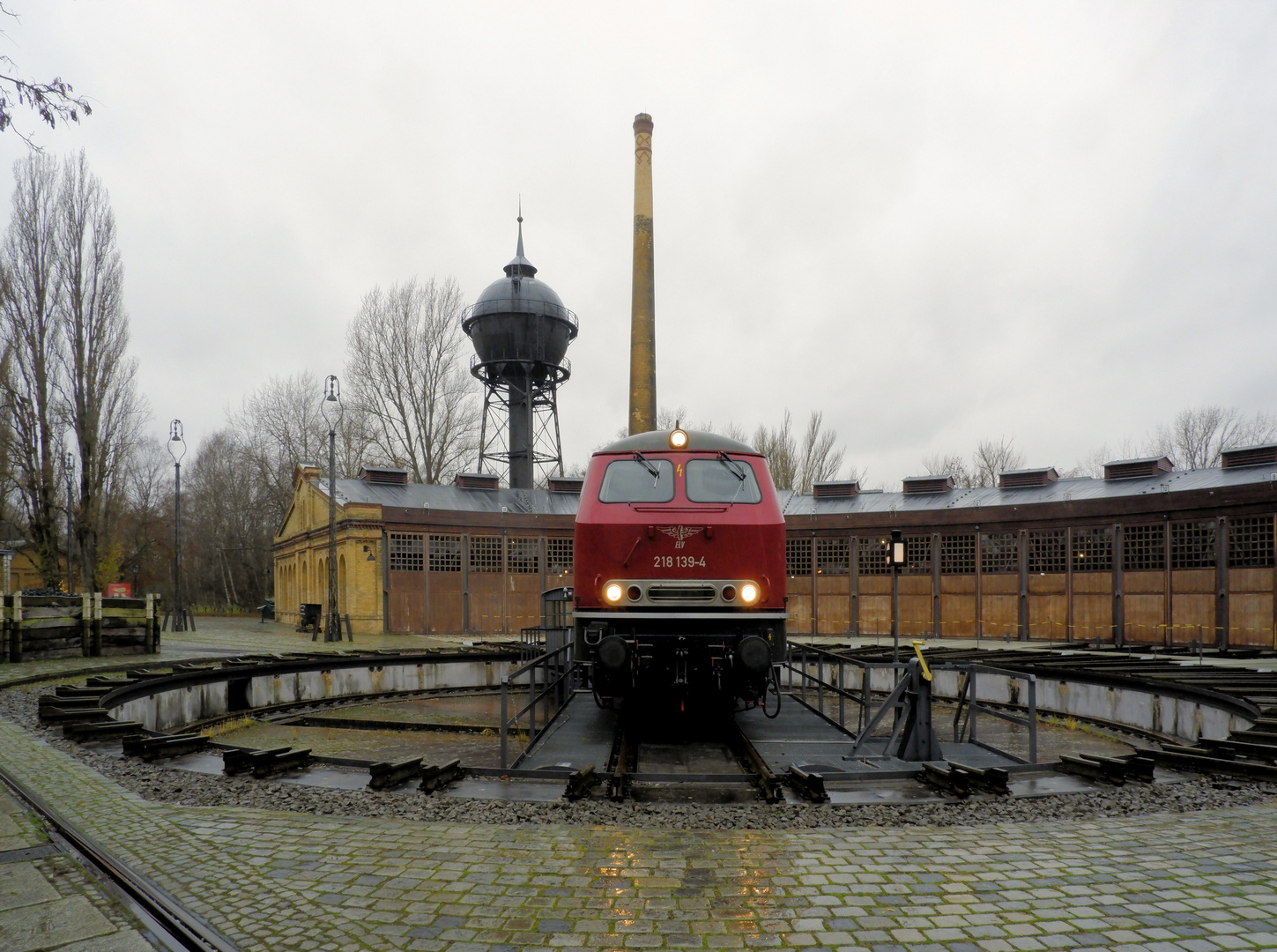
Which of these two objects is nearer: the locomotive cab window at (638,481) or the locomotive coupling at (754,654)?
the locomotive coupling at (754,654)

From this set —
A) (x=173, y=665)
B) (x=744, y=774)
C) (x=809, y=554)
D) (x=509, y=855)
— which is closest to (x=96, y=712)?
(x=173, y=665)

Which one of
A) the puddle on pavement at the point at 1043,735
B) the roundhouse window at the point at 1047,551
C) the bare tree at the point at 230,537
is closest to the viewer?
the puddle on pavement at the point at 1043,735

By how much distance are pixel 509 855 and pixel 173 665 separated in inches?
439

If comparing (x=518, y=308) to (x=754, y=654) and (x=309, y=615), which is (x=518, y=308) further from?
(x=754, y=654)

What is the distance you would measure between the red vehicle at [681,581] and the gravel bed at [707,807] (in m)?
2.13

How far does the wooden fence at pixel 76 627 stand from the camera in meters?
14.5

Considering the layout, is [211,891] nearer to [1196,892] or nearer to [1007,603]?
[1196,892]

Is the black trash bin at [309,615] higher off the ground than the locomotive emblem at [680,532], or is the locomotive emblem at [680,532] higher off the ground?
the locomotive emblem at [680,532]

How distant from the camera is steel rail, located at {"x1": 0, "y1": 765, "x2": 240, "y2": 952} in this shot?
3309mm

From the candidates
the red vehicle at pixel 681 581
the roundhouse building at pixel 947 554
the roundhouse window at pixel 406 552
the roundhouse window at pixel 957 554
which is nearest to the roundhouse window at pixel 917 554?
the roundhouse building at pixel 947 554

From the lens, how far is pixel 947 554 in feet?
80.8

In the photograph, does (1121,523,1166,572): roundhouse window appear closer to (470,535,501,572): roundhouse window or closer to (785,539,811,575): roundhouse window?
(785,539,811,575): roundhouse window

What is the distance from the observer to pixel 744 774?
20.9ft

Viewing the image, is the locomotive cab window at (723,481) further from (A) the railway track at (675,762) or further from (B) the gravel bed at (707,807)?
(B) the gravel bed at (707,807)
